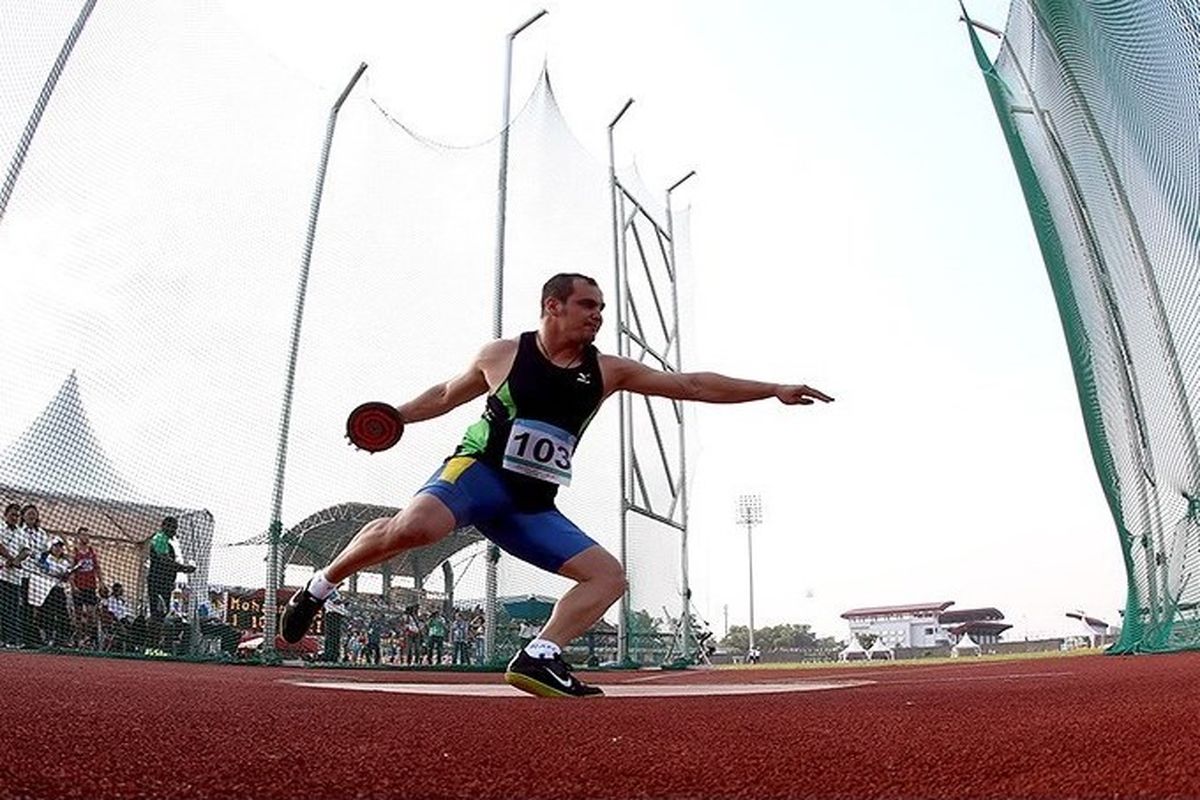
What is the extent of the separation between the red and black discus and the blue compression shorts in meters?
0.29

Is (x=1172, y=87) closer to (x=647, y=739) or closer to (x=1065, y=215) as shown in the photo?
(x=1065, y=215)

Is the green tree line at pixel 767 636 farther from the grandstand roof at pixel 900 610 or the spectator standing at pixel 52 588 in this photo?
the spectator standing at pixel 52 588

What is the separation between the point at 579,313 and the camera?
3.44 meters

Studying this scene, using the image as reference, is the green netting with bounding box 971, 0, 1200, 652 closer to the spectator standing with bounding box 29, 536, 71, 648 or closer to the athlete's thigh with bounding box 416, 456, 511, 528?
the athlete's thigh with bounding box 416, 456, 511, 528

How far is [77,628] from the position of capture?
327 inches

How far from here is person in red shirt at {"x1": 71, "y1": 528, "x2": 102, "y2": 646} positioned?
8195 mm

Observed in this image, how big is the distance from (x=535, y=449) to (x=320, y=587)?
886 millimetres

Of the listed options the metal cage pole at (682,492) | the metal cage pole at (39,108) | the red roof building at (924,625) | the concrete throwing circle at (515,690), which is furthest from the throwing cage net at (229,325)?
the red roof building at (924,625)

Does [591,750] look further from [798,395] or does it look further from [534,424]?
[798,395]

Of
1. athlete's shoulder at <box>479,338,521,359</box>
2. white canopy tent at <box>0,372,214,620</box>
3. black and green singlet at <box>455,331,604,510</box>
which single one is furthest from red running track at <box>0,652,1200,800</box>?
white canopy tent at <box>0,372,214,620</box>

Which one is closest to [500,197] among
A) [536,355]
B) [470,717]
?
[536,355]

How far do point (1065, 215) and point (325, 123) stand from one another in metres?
7.07

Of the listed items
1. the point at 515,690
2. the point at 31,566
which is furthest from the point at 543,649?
the point at 31,566

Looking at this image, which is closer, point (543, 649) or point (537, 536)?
point (543, 649)
